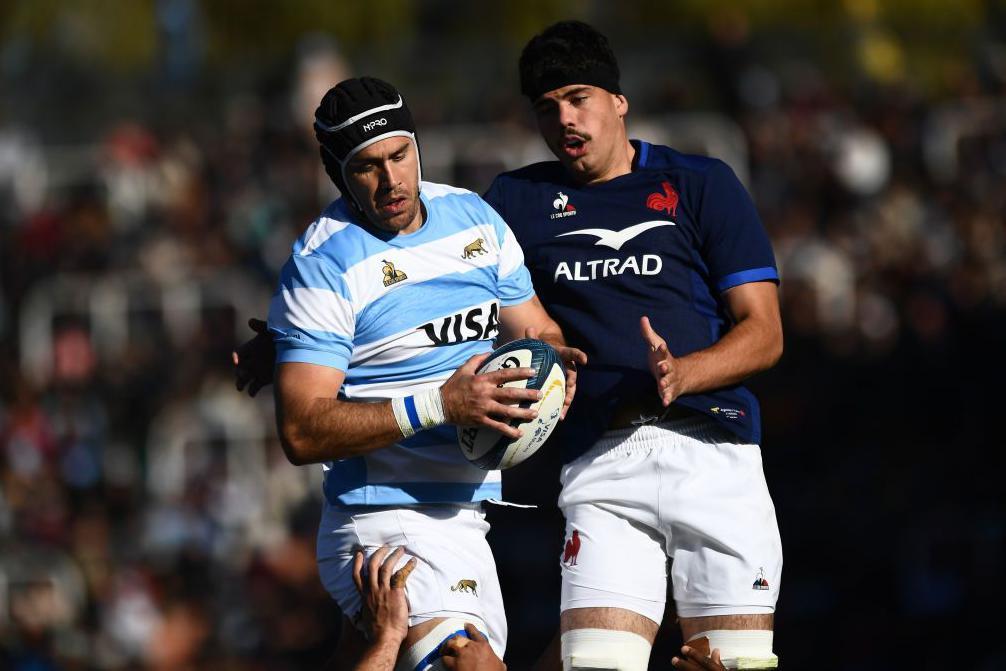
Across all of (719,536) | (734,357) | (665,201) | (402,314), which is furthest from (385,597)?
(665,201)

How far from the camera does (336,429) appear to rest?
5.73m

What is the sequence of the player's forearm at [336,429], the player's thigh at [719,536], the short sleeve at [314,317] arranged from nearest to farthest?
the player's forearm at [336,429], the short sleeve at [314,317], the player's thigh at [719,536]

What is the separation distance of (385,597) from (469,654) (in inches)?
14.8

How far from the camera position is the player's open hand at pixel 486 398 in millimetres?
5617

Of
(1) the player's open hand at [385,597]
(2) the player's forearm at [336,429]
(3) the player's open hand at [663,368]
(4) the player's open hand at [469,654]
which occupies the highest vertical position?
(3) the player's open hand at [663,368]

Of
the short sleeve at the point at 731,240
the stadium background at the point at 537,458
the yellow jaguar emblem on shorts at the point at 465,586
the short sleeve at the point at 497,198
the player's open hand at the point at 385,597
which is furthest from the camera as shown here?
the stadium background at the point at 537,458

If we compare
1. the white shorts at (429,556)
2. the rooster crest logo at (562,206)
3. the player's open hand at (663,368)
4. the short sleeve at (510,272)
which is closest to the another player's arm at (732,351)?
the player's open hand at (663,368)

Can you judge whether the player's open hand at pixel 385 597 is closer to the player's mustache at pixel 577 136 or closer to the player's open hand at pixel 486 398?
the player's open hand at pixel 486 398

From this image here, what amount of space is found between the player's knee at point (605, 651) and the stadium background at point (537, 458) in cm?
606

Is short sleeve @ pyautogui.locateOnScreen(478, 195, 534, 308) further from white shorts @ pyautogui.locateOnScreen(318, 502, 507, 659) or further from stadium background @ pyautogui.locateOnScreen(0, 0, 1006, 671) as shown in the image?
stadium background @ pyautogui.locateOnScreen(0, 0, 1006, 671)

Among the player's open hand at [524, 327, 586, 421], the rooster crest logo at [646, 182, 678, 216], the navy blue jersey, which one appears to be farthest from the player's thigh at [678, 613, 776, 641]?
the rooster crest logo at [646, 182, 678, 216]

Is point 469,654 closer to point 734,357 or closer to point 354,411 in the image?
point 354,411

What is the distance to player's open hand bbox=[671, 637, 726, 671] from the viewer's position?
6027 millimetres

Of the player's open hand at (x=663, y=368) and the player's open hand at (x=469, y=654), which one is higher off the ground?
the player's open hand at (x=663, y=368)
